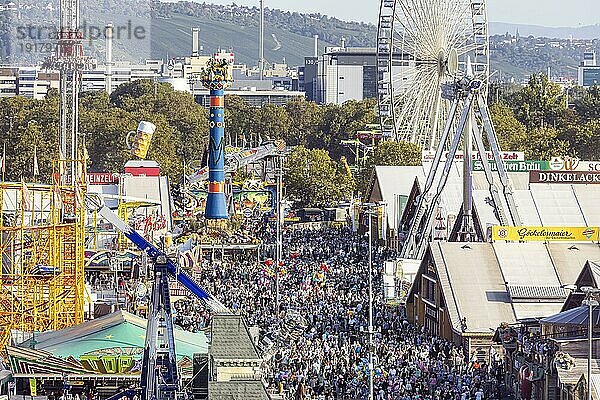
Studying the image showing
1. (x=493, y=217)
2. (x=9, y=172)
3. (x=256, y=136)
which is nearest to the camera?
(x=493, y=217)

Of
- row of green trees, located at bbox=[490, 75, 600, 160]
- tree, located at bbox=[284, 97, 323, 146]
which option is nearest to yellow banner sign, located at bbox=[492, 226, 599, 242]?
row of green trees, located at bbox=[490, 75, 600, 160]

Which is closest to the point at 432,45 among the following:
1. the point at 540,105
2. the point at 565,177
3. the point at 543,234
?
the point at 565,177

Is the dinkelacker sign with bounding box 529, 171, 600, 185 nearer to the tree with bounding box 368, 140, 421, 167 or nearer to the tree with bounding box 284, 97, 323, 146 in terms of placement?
the tree with bounding box 368, 140, 421, 167

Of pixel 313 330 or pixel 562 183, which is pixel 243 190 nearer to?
pixel 562 183

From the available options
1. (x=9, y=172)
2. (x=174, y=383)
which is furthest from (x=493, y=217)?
(x=9, y=172)

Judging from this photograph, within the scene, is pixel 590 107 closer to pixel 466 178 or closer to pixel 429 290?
pixel 466 178

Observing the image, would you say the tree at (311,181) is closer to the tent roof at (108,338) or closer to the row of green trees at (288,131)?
the row of green trees at (288,131)

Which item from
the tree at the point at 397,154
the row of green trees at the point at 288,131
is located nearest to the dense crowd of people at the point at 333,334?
the row of green trees at the point at 288,131
